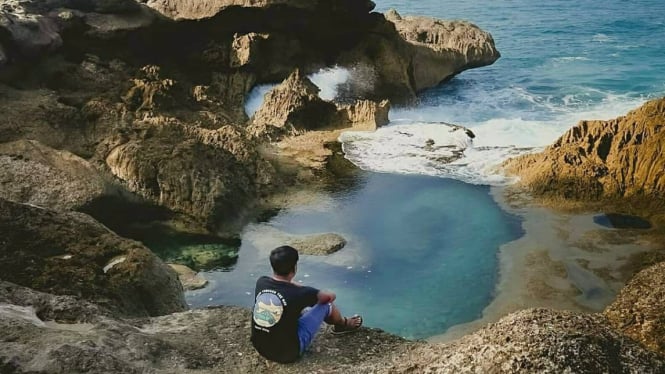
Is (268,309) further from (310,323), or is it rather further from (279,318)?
(310,323)

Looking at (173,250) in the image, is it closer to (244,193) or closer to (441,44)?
(244,193)

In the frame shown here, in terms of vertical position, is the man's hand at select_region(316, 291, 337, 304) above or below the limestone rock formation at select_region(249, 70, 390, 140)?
above

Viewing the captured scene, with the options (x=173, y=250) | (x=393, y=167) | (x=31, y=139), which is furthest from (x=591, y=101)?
(x=31, y=139)

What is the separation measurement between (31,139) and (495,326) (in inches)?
500

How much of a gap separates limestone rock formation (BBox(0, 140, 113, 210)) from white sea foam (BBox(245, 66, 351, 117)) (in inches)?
362

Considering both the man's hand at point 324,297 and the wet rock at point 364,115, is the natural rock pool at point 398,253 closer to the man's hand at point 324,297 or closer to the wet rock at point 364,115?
the wet rock at point 364,115

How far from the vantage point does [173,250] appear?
13992 millimetres

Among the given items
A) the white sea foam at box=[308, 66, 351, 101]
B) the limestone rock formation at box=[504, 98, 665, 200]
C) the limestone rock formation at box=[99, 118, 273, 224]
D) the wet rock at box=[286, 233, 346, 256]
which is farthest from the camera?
the white sea foam at box=[308, 66, 351, 101]

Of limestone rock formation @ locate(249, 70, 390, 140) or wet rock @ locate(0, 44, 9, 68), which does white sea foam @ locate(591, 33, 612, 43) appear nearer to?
limestone rock formation @ locate(249, 70, 390, 140)

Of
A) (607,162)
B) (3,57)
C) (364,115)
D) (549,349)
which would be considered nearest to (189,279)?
(3,57)

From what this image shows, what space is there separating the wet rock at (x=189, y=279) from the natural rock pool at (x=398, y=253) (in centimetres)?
16

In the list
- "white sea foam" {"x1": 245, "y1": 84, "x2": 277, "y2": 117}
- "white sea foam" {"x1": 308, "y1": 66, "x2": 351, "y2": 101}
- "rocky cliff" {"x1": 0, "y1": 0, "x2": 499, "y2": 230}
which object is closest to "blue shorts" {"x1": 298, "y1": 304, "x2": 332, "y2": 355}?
"rocky cliff" {"x1": 0, "y1": 0, "x2": 499, "y2": 230}

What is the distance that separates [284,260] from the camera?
572 centimetres

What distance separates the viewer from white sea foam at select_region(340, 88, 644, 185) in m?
18.5
